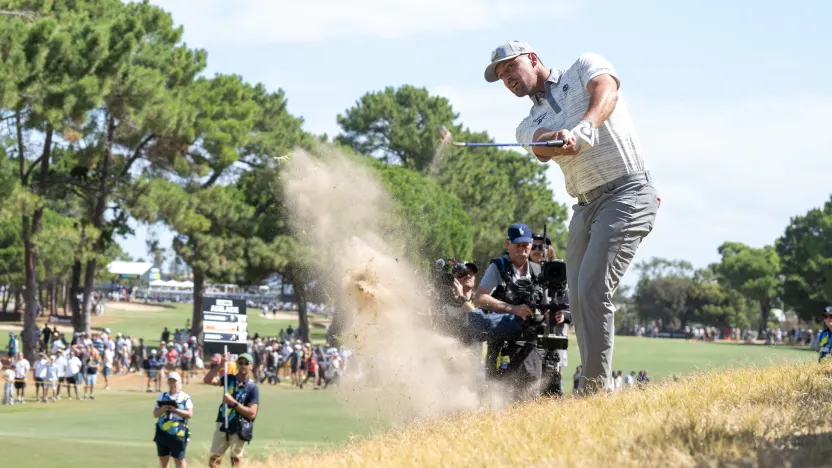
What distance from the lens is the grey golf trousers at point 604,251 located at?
7227mm

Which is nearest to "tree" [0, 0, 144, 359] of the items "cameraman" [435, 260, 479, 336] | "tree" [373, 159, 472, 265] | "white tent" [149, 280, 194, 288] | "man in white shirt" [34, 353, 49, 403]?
"man in white shirt" [34, 353, 49, 403]

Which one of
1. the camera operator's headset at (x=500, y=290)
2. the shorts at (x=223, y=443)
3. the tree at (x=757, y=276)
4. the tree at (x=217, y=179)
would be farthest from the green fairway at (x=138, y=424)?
the tree at (x=757, y=276)

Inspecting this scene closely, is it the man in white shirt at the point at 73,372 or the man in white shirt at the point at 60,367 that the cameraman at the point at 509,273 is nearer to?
the man in white shirt at the point at 60,367

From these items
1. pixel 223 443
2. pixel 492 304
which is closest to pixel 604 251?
pixel 492 304

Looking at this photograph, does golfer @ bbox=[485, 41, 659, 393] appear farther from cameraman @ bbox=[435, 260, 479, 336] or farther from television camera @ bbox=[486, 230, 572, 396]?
cameraman @ bbox=[435, 260, 479, 336]

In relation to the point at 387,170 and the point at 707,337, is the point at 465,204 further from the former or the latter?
the point at 707,337

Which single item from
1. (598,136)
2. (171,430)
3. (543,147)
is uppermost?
(598,136)

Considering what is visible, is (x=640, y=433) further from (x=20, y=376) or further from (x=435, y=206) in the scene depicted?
(x=435, y=206)

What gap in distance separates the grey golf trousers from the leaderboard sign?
22.9 feet

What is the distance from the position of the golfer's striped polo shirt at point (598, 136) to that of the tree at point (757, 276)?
14470cm

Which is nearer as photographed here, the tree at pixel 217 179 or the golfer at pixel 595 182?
the golfer at pixel 595 182

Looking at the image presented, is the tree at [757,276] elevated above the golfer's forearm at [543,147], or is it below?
above

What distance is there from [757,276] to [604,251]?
15415 cm

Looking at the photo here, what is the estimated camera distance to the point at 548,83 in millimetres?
7754
